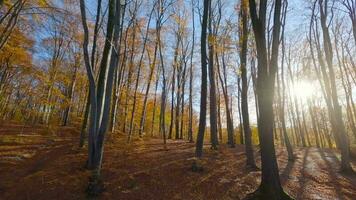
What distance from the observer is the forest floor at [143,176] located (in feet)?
20.5

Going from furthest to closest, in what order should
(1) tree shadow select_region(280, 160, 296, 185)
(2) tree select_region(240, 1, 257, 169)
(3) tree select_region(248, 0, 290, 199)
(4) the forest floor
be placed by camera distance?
(2) tree select_region(240, 1, 257, 169)
(1) tree shadow select_region(280, 160, 296, 185)
(4) the forest floor
(3) tree select_region(248, 0, 290, 199)

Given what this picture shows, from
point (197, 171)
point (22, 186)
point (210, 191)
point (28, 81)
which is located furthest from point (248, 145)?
point (28, 81)

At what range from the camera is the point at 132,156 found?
31.3 ft

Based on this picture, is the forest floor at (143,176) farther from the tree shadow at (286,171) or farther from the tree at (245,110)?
the tree at (245,110)

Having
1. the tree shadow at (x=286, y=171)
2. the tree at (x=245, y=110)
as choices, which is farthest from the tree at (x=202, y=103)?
the tree shadow at (x=286, y=171)

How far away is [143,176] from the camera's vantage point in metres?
7.34

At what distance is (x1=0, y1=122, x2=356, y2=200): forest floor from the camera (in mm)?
6250

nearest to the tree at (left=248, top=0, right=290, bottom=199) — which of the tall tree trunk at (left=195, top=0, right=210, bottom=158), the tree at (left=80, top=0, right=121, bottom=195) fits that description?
the tall tree trunk at (left=195, top=0, right=210, bottom=158)

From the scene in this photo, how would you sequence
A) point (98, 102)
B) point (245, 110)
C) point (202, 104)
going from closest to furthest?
point (98, 102) → point (202, 104) → point (245, 110)

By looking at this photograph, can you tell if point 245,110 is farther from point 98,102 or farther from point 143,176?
point 98,102

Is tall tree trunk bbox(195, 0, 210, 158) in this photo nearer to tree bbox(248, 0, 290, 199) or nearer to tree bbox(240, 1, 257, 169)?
tree bbox(240, 1, 257, 169)

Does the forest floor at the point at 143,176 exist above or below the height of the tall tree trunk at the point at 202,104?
below

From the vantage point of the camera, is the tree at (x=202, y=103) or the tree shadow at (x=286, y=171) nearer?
the tree shadow at (x=286, y=171)

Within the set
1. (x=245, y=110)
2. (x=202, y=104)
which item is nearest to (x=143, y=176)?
(x=202, y=104)
